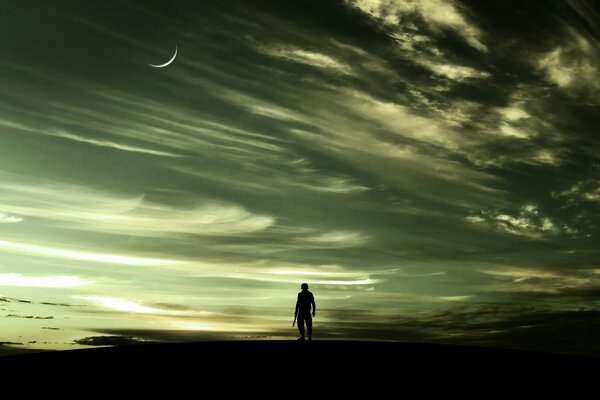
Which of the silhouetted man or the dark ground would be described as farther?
the silhouetted man

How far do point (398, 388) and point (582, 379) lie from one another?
22.0 feet

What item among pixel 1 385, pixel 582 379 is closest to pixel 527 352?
pixel 582 379

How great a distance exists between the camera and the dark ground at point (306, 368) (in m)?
17.9

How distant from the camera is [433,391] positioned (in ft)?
56.7

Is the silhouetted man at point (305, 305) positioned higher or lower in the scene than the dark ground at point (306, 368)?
higher

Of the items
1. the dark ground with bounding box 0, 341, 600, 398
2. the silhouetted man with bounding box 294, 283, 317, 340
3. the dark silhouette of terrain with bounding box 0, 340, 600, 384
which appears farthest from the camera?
the silhouetted man with bounding box 294, 283, 317, 340

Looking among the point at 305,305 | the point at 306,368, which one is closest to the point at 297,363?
the point at 306,368

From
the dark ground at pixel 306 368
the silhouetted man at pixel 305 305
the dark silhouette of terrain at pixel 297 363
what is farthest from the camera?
the silhouetted man at pixel 305 305

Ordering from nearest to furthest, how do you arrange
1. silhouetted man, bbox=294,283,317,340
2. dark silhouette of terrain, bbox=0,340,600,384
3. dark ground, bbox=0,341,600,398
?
dark ground, bbox=0,341,600,398, dark silhouette of terrain, bbox=0,340,600,384, silhouetted man, bbox=294,283,317,340

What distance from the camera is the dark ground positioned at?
1786cm

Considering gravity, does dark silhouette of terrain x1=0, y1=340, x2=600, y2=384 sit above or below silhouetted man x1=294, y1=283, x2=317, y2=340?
below

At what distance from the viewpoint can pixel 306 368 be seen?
64.8 ft

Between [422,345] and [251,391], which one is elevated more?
[422,345]

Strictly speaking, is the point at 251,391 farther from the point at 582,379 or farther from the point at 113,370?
the point at 582,379
